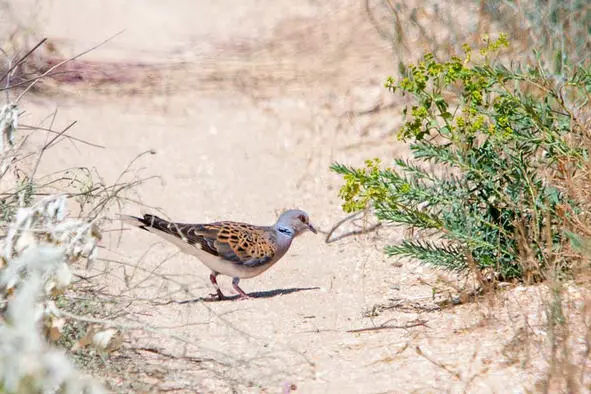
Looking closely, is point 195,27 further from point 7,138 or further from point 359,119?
point 7,138

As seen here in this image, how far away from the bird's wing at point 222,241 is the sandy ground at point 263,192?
0.30 m

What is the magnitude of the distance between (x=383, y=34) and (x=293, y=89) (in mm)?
1116

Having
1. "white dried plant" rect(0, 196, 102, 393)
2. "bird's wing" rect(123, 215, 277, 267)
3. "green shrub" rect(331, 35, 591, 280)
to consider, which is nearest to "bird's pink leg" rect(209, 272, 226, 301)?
"bird's wing" rect(123, 215, 277, 267)

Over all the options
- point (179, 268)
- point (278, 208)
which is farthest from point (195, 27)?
point (179, 268)

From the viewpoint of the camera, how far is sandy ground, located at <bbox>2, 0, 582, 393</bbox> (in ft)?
16.2

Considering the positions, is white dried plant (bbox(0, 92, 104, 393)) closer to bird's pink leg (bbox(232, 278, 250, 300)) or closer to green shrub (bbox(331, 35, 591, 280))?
green shrub (bbox(331, 35, 591, 280))

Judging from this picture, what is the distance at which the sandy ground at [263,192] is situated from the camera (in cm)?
493

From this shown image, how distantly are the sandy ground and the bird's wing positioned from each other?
300mm

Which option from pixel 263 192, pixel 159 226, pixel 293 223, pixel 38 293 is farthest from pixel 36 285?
pixel 263 192

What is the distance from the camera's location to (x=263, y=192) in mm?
9453

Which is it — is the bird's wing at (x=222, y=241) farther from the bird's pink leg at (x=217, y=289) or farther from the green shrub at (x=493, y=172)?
the green shrub at (x=493, y=172)

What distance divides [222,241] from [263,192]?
2183 mm

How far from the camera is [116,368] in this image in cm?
493

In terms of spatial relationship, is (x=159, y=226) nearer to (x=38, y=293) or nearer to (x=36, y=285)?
(x=38, y=293)
